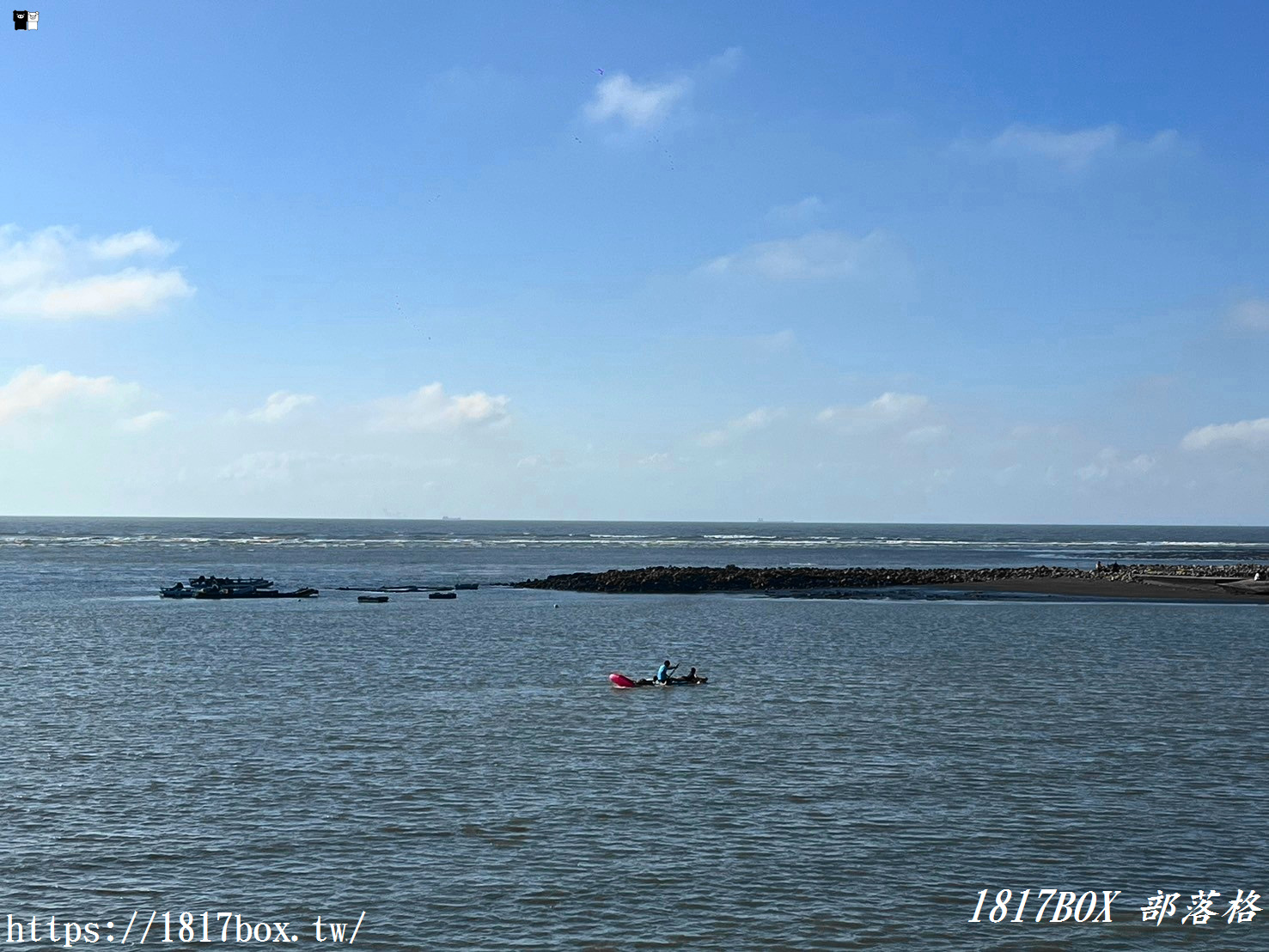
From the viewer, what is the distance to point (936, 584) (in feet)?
351

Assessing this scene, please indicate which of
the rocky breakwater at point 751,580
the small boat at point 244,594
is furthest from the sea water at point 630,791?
the rocky breakwater at point 751,580

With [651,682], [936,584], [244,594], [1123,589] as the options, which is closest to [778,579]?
[936,584]

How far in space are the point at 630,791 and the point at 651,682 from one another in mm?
16742

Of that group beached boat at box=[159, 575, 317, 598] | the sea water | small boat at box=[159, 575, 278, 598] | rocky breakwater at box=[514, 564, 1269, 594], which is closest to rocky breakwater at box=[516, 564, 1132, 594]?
rocky breakwater at box=[514, 564, 1269, 594]

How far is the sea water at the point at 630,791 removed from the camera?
60.7 feet

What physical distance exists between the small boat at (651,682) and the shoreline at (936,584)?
52.8 meters

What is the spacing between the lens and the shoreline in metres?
94.0

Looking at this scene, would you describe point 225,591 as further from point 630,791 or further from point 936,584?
point 630,791

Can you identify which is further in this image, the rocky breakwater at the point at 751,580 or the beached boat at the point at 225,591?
the rocky breakwater at the point at 751,580

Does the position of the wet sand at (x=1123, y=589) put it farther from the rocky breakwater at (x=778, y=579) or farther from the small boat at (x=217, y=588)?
the small boat at (x=217, y=588)

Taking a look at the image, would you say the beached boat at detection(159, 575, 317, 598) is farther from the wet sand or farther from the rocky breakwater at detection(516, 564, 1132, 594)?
the wet sand

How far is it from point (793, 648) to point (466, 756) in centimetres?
2866

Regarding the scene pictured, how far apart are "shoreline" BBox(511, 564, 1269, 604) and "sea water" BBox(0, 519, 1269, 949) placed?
128 feet

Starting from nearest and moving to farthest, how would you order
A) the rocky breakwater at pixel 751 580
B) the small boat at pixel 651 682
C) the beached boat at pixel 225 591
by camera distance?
the small boat at pixel 651 682 < the beached boat at pixel 225 591 < the rocky breakwater at pixel 751 580
